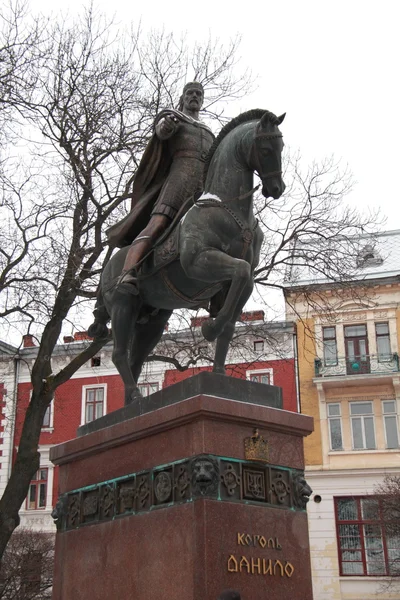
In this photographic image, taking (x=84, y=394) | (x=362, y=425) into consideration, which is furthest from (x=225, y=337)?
(x=84, y=394)

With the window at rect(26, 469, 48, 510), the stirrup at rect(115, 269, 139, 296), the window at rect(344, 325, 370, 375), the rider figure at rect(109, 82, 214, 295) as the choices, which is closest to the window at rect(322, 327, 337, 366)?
the window at rect(344, 325, 370, 375)

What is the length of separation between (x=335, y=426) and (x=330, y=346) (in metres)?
3.24

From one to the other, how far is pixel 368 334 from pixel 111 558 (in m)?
26.1

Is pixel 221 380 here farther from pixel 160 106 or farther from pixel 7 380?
pixel 7 380

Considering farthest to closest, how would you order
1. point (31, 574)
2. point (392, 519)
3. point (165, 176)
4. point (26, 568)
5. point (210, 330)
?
point (392, 519), point (31, 574), point (26, 568), point (165, 176), point (210, 330)

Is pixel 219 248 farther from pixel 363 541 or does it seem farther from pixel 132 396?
pixel 363 541

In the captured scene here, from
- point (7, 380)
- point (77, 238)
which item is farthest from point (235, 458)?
point (7, 380)

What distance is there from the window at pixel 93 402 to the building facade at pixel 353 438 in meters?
8.30

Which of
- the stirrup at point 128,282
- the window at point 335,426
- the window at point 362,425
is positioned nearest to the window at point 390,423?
the window at point 362,425

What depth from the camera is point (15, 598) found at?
68.6 ft

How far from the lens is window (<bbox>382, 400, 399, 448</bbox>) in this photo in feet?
97.9

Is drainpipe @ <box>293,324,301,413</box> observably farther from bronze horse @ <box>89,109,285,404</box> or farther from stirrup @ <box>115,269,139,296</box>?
stirrup @ <box>115,269,139,296</box>

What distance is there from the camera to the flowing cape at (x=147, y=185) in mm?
7785

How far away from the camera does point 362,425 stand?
30328 millimetres
